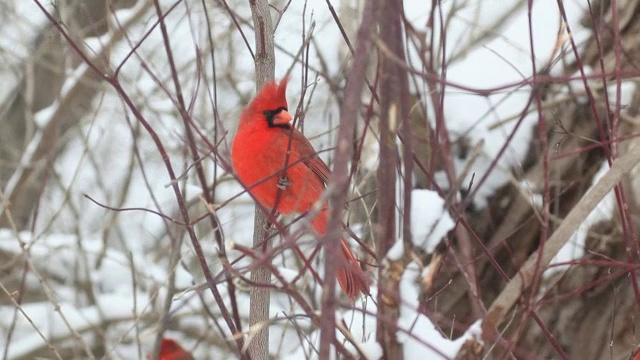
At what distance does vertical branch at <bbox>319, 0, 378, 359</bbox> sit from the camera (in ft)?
3.35

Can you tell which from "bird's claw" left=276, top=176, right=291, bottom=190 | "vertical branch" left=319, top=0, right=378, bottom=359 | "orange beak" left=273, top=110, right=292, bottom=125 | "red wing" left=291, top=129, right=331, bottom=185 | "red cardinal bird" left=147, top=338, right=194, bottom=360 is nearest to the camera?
"vertical branch" left=319, top=0, right=378, bottom=359

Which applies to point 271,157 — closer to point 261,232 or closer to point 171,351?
point 261,232

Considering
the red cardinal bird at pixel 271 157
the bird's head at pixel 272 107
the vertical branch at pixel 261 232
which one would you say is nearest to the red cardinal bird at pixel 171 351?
the red cardinal bird at pixel 271 157

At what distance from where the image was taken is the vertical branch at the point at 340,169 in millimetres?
1021

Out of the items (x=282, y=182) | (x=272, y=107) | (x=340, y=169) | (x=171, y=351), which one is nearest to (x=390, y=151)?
(x=340, y=169)

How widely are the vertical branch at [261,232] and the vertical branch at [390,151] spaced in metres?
0.58

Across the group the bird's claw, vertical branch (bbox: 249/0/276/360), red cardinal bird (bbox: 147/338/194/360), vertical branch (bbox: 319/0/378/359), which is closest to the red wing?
vertical branch (bbox: 249/0/276/360)

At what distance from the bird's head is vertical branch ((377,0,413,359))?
4.67 feet

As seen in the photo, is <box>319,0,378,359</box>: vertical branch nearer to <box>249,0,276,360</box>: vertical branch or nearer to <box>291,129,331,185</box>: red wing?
<box>249,0,276,360</box>: vertical branch

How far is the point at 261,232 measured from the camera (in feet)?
7.33

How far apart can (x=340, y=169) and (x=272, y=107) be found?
1.81 meters

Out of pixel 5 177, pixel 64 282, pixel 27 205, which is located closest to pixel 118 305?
pixel 64 282

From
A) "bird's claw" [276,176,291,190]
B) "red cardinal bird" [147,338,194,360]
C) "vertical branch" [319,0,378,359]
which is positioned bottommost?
"vertical branch" [319,0,378,359]

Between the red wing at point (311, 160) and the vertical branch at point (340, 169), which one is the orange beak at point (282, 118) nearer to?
the red wing at point (311, 160)
